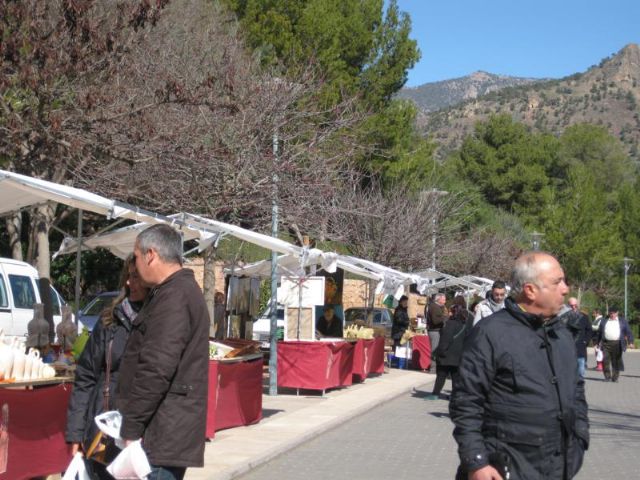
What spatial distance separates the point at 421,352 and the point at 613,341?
5.26 meters

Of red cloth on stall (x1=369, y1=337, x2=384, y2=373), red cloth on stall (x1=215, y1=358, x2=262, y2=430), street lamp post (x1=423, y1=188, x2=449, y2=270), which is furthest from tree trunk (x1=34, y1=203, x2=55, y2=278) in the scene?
street lamp post (x1=423, y1=188, x2=449, y2=270)

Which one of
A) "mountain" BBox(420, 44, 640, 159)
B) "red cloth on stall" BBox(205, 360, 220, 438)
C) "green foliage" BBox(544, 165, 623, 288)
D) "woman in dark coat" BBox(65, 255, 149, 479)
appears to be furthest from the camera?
"mountain" BBox(420, 44, 640, 159)

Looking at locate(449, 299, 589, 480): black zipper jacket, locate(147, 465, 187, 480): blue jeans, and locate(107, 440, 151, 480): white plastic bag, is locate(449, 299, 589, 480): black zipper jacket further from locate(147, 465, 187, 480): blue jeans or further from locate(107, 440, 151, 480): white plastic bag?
locate(107, 440, 151, 480): white plastic bag

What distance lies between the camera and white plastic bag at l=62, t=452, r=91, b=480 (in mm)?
4949

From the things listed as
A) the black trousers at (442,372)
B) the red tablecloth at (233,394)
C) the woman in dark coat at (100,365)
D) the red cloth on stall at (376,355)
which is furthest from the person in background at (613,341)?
the woman in dark coat at (100,365)

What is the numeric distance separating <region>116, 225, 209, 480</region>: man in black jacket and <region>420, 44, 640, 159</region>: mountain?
136 meters

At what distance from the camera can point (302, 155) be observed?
22.9 m

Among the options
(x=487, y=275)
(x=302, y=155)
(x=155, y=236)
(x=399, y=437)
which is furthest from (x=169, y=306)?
(x=487, y=275)

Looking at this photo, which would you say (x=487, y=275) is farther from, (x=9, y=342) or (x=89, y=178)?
(x=9, y=342)

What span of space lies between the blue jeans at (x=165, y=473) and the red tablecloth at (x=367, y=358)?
56.2 feet

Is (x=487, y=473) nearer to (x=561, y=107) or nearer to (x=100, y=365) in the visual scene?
(x=100, y=365)

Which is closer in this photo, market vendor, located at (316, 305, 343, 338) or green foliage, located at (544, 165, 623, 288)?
market vendor, located at (316, 305, 343, 338)

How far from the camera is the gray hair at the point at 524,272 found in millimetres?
4637

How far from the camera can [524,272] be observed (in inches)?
184
